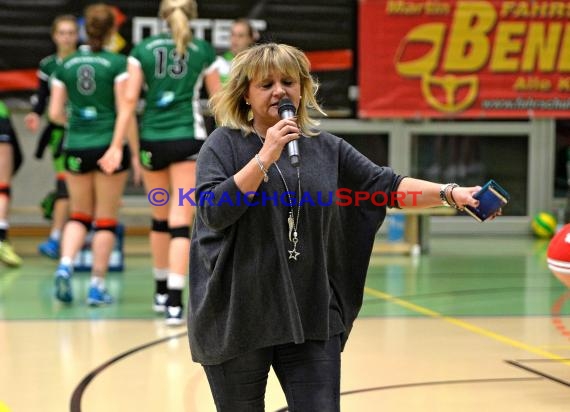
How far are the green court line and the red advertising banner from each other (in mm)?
4741

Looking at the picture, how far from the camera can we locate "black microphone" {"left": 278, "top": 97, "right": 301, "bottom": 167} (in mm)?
2532

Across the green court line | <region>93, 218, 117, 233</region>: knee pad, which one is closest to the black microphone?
the green court line

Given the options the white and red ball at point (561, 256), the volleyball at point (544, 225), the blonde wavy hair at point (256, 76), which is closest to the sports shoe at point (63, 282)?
the white and red ball at point (561, 256)

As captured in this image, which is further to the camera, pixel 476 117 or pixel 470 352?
pixel 476 117

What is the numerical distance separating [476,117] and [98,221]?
6.57 meters

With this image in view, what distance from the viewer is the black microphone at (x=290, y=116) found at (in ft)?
8.31

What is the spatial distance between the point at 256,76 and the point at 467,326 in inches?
137

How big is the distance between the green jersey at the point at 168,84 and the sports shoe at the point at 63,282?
4.09ft

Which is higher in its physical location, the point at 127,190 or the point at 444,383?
the point at 127,190

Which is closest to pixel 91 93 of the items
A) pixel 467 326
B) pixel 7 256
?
pixel 7 256

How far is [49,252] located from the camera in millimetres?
9312

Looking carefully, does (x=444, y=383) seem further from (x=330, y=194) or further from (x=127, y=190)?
(x=127, y=190)

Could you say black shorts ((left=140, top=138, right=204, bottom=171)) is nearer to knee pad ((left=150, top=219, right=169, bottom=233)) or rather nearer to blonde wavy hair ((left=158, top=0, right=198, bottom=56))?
knee pad ((left=150, top=219, right=169, bottom=233))

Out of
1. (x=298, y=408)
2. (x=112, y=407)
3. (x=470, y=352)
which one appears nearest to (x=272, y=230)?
(x=298, y=408)
